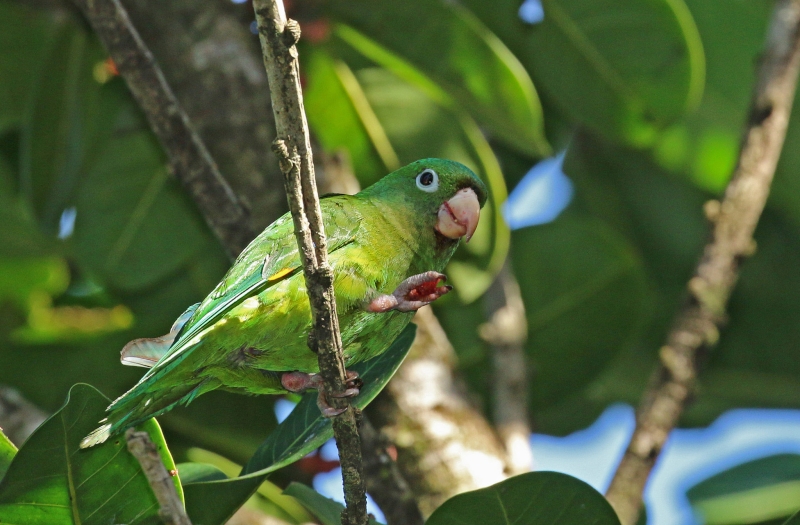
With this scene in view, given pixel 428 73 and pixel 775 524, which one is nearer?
pixel 428 73

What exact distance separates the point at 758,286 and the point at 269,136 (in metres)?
2.59

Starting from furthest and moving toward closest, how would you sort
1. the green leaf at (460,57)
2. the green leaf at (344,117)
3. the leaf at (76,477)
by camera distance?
the green leaf at (344,117), the green leaf at (460,57), the leaf at (76,477)

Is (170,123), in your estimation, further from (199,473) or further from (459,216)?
(199,473)

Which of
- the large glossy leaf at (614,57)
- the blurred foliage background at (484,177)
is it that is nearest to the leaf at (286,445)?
the blurred foliage background at (484,177)

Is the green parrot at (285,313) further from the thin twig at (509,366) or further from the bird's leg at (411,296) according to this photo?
the thin twig at (509,366)

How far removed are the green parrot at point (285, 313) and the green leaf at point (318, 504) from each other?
28 cm

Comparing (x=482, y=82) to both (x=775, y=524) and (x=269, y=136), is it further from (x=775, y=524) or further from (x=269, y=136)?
(x=775, y=524)

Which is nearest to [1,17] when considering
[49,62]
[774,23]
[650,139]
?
[49,62]

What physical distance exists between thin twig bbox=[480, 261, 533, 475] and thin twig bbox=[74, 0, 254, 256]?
4.19 ft

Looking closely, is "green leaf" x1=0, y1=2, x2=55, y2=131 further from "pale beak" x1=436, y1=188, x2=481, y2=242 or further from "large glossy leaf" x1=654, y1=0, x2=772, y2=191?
"large glossy leaf" x1=654, y1=0, x2=772, y2=191

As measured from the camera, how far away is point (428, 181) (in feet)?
8.67

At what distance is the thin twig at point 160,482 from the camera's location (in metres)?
1.76

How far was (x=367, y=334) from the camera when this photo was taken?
7.48 feet

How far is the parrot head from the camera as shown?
256cm
